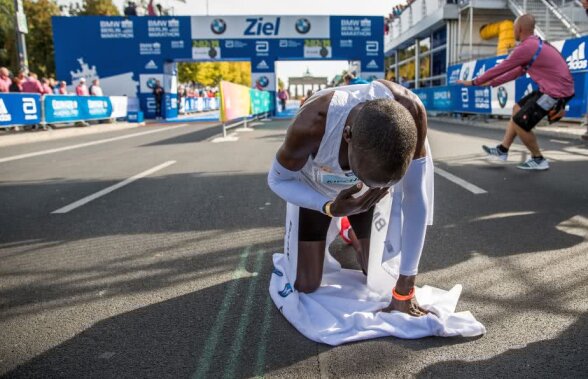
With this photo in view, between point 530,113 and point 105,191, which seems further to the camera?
point 530,113

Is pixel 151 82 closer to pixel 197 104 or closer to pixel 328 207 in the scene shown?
pixel 197 104

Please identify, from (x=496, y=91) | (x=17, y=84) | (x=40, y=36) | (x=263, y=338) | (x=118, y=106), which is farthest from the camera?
(x=40, y=36)

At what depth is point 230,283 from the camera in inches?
112

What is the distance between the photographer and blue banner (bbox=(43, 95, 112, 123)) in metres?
16.2

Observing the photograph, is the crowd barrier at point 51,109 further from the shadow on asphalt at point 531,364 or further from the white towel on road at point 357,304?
the shadow on asphalt at point 531,364

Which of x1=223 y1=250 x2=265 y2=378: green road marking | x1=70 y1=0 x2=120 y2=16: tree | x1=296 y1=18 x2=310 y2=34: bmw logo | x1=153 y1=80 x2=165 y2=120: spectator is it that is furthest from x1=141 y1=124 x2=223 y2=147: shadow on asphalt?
x1=70 y1=0 x2=120 y2=16: tree

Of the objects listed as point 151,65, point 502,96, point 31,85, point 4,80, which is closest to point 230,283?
point 502,96

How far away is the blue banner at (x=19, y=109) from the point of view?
45.0 feet

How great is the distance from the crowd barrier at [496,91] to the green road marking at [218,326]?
9187 millimetres

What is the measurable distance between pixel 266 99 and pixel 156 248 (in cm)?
2369

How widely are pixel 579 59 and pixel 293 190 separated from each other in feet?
41.5

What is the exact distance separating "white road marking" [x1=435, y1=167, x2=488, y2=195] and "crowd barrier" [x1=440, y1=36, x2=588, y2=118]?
15.9ft

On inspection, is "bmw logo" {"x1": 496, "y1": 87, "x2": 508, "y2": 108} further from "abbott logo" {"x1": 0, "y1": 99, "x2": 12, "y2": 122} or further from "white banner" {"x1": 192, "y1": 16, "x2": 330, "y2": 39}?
"white banner" {"x1": 192, "y1": 16, "x2": 330, "y2": 39}

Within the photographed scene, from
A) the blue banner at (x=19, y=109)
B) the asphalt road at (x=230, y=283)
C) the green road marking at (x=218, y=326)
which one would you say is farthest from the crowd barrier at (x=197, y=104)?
the green road marking at (x=218, y=326)
